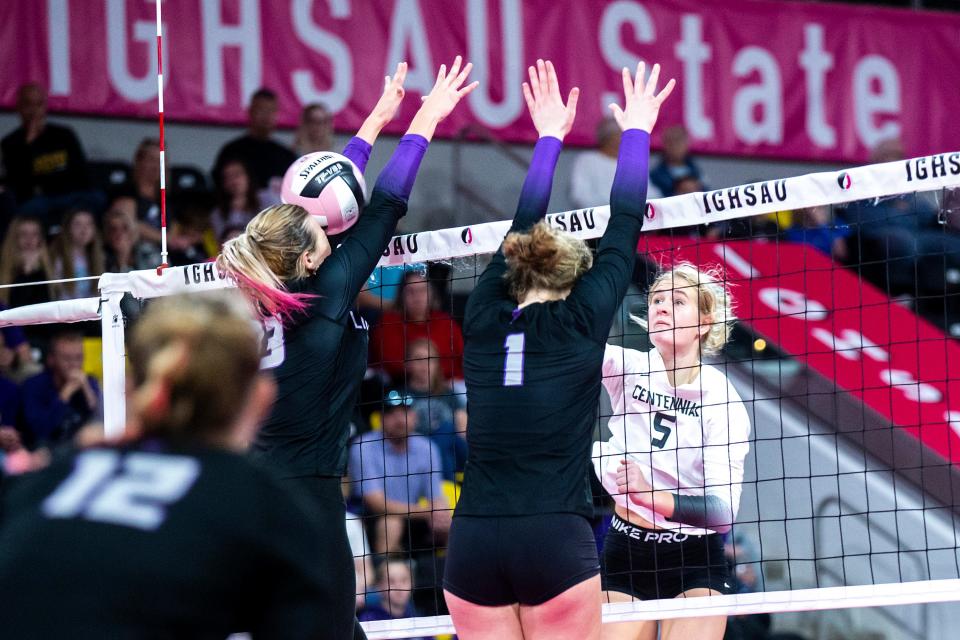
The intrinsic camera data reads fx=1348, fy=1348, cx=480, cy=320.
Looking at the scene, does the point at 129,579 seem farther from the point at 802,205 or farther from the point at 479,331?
the point at 802,205

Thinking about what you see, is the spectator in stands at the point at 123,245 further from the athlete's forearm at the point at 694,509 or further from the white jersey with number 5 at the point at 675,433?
the athlete's forearm at the point at 694,509

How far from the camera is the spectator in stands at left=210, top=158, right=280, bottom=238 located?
10.4 m

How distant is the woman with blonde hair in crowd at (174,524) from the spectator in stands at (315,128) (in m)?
8.54

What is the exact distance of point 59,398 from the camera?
863 cm

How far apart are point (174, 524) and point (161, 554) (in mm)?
51

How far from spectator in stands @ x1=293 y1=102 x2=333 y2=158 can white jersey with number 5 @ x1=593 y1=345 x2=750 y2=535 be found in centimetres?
578

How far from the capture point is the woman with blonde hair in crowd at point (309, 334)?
4.28 metres

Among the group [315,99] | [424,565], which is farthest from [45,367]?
[315,99]

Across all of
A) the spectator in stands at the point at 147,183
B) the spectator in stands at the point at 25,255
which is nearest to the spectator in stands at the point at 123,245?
the spectator in stands at the point at 147,183

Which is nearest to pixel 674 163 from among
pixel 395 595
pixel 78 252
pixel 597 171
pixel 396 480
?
pixel 597 171

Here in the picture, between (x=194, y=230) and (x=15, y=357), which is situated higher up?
(x=194, y=230)

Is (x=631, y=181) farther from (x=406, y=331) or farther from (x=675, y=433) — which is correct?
(x=406, y=331)

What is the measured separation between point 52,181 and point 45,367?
195 centimetres

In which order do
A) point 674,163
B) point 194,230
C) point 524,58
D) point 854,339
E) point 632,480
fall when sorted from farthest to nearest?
1. point 524,58
2. point 674,163
3. point 194,230
4. point 854,339
5. point 632,480
